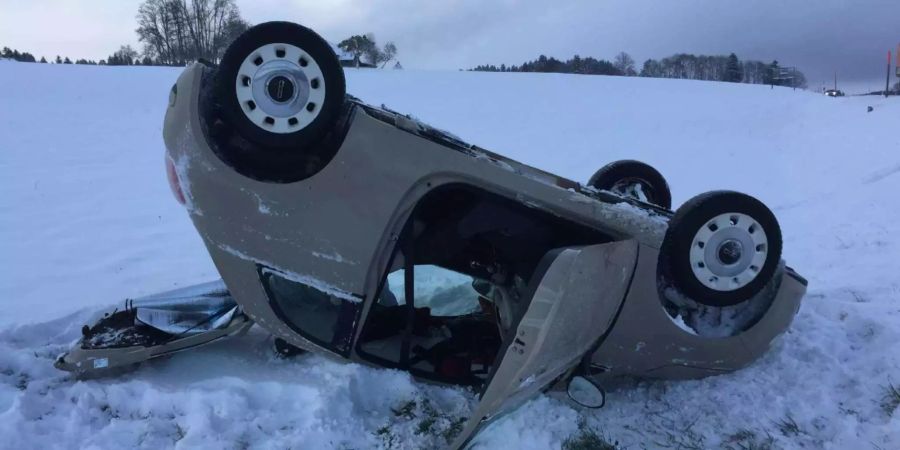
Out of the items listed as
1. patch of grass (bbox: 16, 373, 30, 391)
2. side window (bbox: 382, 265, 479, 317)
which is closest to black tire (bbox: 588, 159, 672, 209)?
side window (bbox: 382, 265, 479, 317)

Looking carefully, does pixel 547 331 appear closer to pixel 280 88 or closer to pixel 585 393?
pixel 585 393

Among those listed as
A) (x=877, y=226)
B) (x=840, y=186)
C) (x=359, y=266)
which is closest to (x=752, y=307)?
(x=359, y=266)

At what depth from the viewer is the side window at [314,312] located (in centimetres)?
323

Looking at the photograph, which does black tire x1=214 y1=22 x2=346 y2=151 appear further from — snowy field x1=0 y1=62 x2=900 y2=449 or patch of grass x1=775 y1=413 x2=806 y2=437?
patch of grass x1=775 y1=413 x2=806 y2=437

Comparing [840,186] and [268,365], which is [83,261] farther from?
[840,186]

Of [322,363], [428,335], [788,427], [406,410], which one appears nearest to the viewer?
[788,427]

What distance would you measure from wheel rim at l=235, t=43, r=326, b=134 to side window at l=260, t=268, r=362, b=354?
83 centimetres

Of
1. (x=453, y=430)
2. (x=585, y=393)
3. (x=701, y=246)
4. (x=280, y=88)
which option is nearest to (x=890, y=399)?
(x=701, y=246)

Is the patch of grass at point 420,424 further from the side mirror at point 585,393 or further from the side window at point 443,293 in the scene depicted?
the side window at point 443,293

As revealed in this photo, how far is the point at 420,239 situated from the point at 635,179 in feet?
7.26

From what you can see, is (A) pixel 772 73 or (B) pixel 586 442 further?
(A) pixel 772 73

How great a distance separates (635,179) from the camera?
4.88m

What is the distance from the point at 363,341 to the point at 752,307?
210cm

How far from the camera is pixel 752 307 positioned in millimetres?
3332
